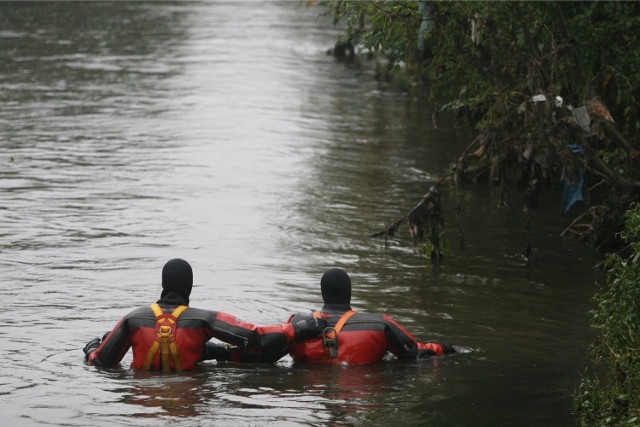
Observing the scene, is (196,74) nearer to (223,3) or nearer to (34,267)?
(34,267)

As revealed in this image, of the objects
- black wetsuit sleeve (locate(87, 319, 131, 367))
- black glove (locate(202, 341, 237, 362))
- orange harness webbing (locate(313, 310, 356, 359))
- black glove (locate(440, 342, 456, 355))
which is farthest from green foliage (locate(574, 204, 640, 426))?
black wetsuit sleeve (locate(87, 319, 131, 367))

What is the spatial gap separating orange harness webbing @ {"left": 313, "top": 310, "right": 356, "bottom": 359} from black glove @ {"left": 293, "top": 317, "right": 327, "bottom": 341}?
58 mm

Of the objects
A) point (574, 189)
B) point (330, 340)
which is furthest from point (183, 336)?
point (574, 189)

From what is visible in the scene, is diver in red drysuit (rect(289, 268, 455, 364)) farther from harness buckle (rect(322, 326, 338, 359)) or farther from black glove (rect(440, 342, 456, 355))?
black glove (rect(440, 342, 456, 355))

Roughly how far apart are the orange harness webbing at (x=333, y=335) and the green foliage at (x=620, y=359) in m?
2.19

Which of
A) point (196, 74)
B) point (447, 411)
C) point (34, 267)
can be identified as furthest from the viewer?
point (196, 74)

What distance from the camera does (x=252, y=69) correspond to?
34.9 metres

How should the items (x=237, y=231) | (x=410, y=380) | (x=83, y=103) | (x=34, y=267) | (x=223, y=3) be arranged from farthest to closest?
1. (x=223, y=3)
2. (x=83, y=103)
3. (x=237, y=231)
4. (x=34, y=267)
5. (x=410, y=380)

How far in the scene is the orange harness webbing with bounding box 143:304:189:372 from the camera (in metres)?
11.1

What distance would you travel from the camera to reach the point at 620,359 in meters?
9.95

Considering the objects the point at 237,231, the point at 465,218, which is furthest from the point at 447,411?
the point at 465,218

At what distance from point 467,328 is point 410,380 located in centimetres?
228

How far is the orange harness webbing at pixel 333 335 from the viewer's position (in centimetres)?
1156

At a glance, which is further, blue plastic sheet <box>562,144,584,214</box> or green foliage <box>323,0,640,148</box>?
blue plastic sheet <box>562,144,584,214</box>
